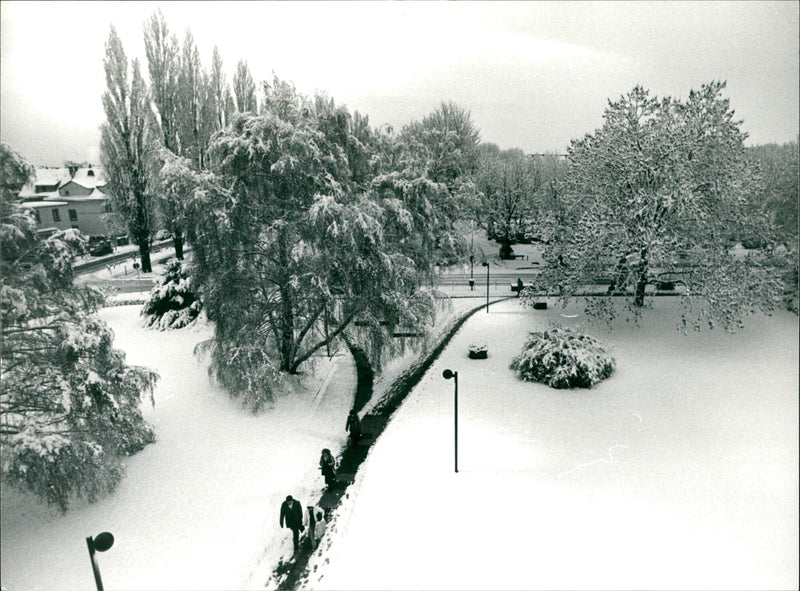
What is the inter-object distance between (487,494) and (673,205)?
1467cm

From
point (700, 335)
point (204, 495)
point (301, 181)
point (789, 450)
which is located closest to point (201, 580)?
point (204, 495)

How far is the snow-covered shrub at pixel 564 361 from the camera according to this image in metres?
16.6

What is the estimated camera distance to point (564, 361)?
16969 millimetres

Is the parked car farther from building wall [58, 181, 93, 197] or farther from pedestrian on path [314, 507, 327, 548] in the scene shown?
pedestrian on path [314, 507, 327, 548]

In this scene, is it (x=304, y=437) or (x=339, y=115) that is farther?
(x=339, y=115)

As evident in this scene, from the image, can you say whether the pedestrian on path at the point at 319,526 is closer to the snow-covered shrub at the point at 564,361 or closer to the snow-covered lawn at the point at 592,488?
the snow-covered lawn at the point at 592,488

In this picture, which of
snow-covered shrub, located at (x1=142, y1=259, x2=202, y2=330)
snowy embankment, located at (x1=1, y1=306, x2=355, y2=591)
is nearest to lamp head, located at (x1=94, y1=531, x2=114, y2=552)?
snowy embankment, located at (x1=1, y1=306, x2=355, y2=591)

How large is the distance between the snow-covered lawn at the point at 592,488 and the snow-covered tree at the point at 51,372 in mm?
5284

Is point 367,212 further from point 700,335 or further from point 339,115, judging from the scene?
point 700,335

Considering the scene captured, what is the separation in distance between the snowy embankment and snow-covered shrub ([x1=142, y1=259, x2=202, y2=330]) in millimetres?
7636

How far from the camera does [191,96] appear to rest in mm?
31094

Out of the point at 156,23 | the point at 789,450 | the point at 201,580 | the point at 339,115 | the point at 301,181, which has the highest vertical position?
the point at 156,23

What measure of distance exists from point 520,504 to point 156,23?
32.0 meters

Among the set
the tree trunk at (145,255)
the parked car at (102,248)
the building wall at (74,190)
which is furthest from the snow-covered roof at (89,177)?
the parked car at (102,248)
